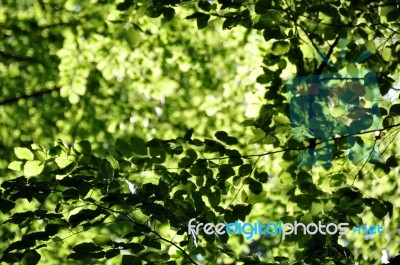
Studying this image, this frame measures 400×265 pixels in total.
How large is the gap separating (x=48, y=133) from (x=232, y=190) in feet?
14.0

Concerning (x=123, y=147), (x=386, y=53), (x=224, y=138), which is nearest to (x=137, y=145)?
(x=123, y=147)

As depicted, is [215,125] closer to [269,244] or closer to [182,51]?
[182,51]

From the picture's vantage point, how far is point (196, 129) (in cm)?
648

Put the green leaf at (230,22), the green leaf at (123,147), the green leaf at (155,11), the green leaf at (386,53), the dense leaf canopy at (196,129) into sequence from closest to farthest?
1. the dense leaf canopy at (196,129)
2. the green leaf at (123,147)
3. the green leaf at (155,11)
4. the green leaf at (230,22)
5. the green leaf at (386,53)

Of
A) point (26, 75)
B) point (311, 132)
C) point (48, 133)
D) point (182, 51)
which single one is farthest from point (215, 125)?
point (311, 132)

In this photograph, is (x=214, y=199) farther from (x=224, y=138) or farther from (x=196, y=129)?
(x=196, y=129)

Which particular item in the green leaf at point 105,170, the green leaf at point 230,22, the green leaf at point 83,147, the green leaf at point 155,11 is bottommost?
the green leaf at point 83,147

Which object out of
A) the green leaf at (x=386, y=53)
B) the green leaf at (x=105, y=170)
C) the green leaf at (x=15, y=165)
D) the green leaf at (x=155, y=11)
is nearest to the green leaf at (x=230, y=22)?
the green leaf at (x=155, y=11)

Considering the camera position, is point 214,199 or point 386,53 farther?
point 386,53

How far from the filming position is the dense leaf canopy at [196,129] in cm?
254

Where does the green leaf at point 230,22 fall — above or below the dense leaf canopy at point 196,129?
above

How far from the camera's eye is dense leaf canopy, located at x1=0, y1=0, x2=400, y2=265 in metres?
2.54

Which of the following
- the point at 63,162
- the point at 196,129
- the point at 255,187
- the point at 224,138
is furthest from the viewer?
the point at 196,129

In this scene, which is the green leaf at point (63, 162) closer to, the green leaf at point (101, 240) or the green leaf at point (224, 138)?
the green leaf at point (101, 240)
